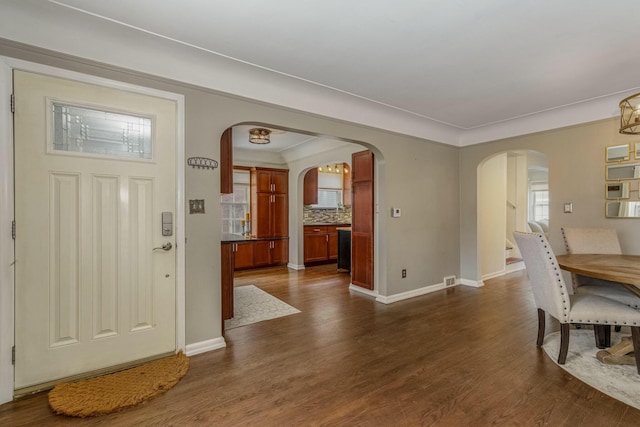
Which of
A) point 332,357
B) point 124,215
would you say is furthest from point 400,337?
point 124,215

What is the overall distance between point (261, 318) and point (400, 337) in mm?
1575

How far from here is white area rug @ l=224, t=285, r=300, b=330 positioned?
337 centimetres

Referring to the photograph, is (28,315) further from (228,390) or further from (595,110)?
(595,110)

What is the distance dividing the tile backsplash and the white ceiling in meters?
4.24

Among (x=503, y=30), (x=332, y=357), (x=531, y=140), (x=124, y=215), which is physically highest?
(x=503, y=30)

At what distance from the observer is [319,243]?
6883mm

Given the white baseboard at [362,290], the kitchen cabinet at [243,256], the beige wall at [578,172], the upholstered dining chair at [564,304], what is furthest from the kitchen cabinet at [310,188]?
the upholstered dining chair at [564,304]

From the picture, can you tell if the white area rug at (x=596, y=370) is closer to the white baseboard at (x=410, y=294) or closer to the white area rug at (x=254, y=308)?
the white baseboard at (x=410, y=294)

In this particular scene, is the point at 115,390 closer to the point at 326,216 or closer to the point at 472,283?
the point at 472,283

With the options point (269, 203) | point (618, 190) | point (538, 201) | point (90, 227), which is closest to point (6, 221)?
point (90, 227)

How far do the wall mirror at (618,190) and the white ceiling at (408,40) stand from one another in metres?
0.97

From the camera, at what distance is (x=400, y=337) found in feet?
9.50

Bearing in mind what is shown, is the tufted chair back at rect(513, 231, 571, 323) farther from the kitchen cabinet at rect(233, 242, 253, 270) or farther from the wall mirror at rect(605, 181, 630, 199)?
the kitchen cabinet at rect(233, 242, 253, 270)

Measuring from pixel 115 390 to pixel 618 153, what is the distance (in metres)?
5.31
